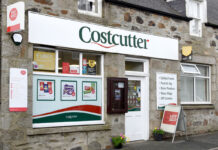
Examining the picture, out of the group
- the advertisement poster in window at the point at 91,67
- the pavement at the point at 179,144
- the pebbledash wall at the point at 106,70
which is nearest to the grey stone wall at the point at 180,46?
the pebbledash wall at the point at 106,70

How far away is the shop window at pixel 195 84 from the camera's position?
12.2 meters

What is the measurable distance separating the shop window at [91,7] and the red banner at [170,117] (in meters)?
4.07

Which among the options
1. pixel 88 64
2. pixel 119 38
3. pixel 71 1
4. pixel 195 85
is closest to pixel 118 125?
pixel 88 64

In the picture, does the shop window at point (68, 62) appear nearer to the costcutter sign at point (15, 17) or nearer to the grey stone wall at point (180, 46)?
the grey stone wall at point (180, 46)

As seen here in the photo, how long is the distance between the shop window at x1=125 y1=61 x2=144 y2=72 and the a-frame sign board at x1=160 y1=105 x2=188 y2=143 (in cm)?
166

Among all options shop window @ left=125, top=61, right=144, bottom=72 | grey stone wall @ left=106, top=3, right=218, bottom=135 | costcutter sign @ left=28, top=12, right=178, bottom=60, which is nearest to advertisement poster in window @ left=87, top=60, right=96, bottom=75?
costcutter sign @ left=28, top=12, right=178, bottom=60

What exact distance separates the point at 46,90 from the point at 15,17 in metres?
2.11

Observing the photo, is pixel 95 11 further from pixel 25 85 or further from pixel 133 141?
pixel 133 141

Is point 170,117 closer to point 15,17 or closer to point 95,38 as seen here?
point 95,38

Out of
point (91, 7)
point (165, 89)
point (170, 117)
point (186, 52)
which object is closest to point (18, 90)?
point (91, 7)

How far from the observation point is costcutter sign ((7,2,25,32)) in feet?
22.4

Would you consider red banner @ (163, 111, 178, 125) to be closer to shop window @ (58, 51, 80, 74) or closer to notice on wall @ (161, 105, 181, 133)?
notice on wall @ (161, 105, 181, 133)

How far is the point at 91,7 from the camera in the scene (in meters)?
9.38

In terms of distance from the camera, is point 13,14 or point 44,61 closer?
point 13,14
